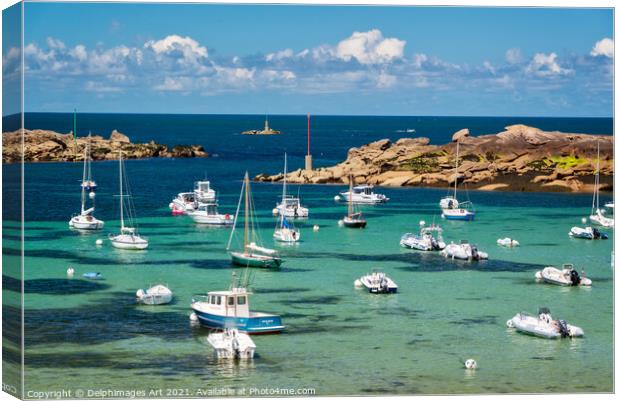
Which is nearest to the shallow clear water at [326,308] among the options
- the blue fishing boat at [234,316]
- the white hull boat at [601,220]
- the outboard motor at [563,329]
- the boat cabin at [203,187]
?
the blue fishing boat at [234,316]

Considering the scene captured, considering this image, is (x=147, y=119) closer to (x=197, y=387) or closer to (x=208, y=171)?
(x=208, y=171)

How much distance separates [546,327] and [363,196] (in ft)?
116

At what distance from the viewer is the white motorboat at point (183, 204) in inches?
2347

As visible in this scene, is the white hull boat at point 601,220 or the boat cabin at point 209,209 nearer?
the white hull boat at point 601,220

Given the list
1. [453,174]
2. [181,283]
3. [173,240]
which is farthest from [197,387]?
[453,174]

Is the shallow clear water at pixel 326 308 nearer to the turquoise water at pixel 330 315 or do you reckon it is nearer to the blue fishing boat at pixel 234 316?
the turquoise water at pixel 330 315

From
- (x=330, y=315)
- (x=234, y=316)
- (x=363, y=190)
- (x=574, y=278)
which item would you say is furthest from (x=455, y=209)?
(x=234, y=316)

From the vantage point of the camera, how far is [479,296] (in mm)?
39312

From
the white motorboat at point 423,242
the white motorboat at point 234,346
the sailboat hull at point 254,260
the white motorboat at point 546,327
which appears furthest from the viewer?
the white motorboat at point 423,242

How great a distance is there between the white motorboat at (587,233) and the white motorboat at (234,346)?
25.9 metres

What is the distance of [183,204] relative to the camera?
2373 inches

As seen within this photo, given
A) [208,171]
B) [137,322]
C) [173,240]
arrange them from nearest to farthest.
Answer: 1. [137,322]
2. [173,240]
3. [208,171]

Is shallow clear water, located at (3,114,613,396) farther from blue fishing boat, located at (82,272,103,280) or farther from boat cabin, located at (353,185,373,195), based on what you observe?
boat cabin, located at (353,185,373,195)

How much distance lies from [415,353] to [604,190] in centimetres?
3783
